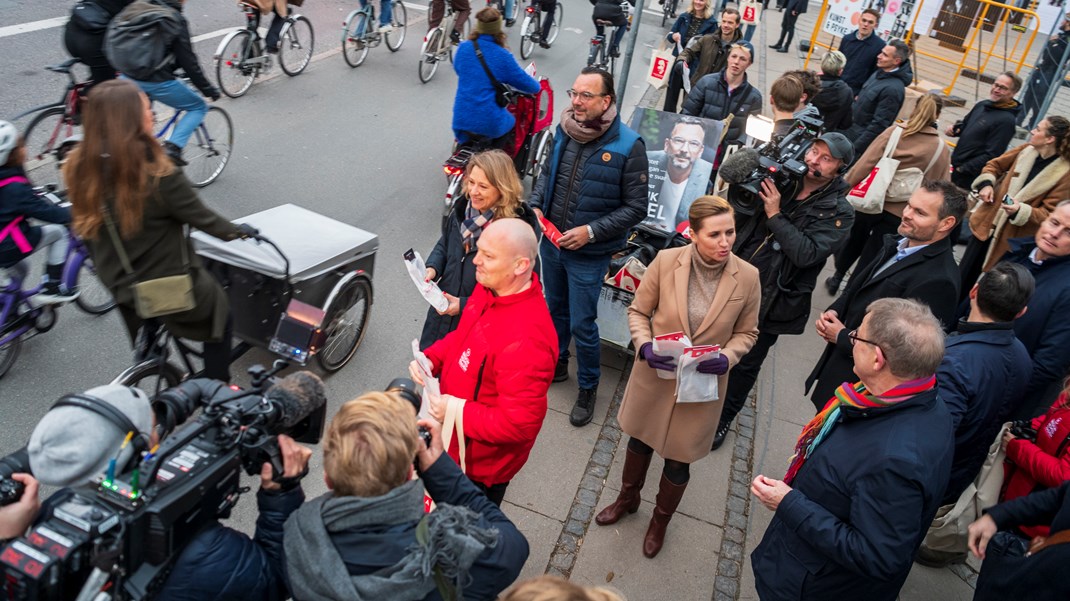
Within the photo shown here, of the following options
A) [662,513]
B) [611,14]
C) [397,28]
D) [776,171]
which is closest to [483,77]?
[776,171]

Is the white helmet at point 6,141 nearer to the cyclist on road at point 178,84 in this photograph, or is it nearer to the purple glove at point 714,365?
the cyclist on road at point 178,84

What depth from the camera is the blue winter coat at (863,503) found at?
245 cm

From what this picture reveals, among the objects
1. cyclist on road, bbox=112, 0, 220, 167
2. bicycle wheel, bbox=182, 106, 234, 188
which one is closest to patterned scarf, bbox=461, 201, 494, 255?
cyclist on road, bbox=112, 0, 220, 167

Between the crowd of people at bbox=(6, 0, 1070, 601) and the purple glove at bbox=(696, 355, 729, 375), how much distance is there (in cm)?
1

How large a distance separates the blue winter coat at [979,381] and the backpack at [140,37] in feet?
18.7

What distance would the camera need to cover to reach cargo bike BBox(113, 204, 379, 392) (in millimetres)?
3922

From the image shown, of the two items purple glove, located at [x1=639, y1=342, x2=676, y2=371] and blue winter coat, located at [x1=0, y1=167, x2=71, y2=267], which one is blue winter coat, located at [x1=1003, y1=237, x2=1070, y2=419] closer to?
purple glove, located at [x1=639, y1=342, x2=676, y2=371]

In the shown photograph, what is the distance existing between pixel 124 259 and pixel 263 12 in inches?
258

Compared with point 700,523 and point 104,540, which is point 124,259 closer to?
point 104,540

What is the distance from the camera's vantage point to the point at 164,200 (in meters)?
3.26

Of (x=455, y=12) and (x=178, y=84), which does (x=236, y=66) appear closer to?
(x=178, y=84)

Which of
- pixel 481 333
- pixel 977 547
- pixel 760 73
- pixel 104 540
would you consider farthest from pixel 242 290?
pixel 760 73

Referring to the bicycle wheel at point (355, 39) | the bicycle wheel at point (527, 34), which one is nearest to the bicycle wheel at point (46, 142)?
the bicycle wheel at point (355, 39)

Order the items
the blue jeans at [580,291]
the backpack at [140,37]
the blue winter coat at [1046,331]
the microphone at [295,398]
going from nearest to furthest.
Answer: the microphone at [295,398] → the blue winter coat at [1046,331] → the blue jeans at [580,291] → the backpack at [140,37]
